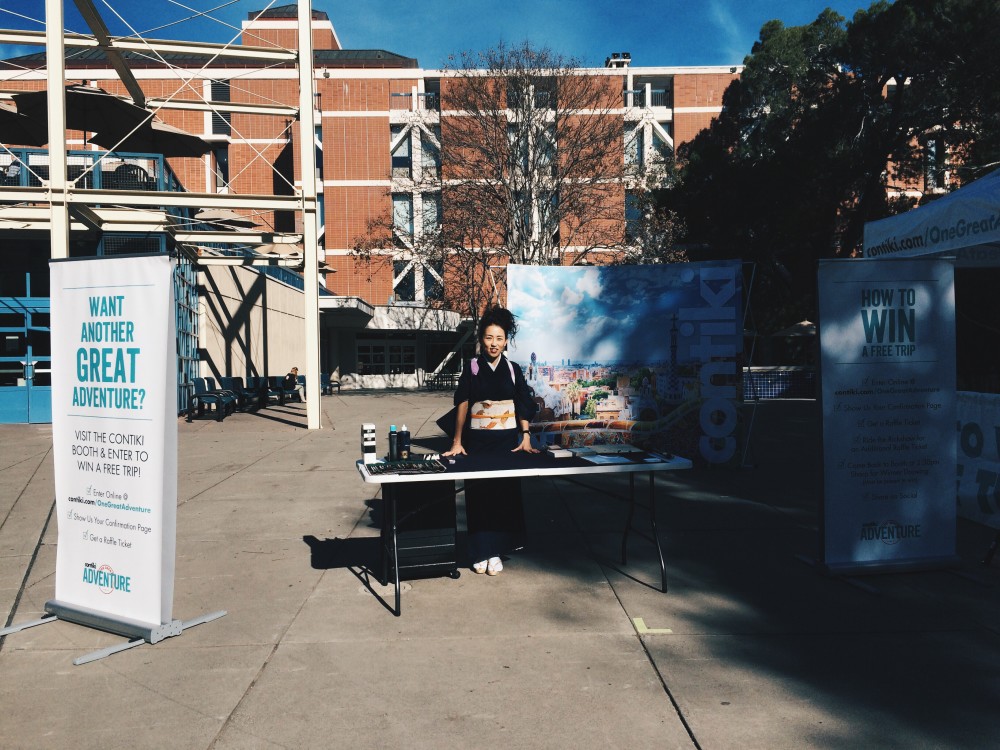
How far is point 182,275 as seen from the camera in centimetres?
1953

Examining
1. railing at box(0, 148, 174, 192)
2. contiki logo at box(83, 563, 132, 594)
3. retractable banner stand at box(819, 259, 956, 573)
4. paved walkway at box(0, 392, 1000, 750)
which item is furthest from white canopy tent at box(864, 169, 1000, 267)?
railing at box(0, 148, 174, 192)

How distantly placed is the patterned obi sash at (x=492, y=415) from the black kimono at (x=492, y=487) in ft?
0.08

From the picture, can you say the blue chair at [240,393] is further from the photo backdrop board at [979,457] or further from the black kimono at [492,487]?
the photo backdrop board at [979,457]

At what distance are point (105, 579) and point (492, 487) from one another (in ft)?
8.58

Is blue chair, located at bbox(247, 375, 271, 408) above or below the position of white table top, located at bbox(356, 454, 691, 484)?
above

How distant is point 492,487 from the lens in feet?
18.4

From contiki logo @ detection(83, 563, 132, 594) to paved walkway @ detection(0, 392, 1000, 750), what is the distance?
0.31 meters

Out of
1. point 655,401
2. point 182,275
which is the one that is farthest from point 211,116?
point 655,401

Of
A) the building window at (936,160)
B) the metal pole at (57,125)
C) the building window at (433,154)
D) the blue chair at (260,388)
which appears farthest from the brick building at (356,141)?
the metal pole at (57,125)

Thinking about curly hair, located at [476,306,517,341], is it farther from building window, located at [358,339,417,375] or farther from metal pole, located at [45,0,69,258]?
building window, located at [358,339,417,375]

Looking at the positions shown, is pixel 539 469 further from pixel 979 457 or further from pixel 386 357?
pixel 386 357

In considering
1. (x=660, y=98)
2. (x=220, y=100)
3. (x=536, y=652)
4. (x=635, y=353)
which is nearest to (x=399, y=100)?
(x=220, y=100)

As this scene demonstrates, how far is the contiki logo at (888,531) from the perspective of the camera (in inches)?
212

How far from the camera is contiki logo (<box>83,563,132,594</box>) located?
4496 mm
